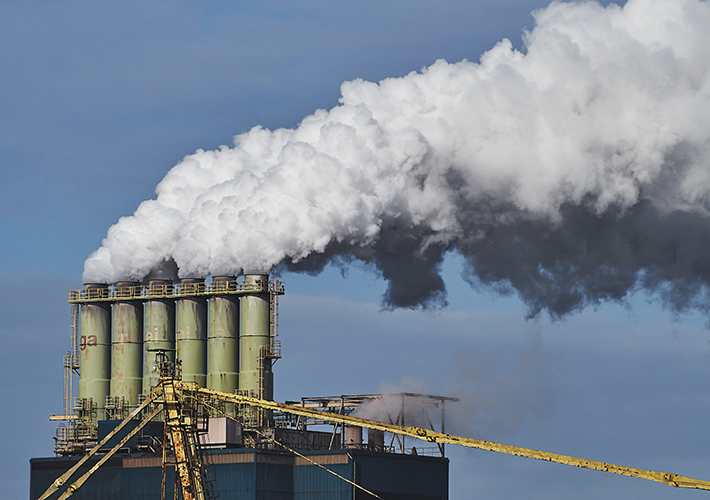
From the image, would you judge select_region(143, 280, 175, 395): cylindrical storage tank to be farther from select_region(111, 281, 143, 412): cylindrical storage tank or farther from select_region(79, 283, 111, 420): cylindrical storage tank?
select_region(79, 283, 111, 420): cylindrical storage tank

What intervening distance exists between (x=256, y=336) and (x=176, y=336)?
645 cm

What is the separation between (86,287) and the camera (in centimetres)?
8381

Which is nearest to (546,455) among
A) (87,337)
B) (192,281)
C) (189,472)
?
(189,472)

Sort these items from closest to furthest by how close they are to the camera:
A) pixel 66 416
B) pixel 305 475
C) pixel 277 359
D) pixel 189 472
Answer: pixel 189 472 < pixel 305 475 < pixel 277 359 < pixel 66 416

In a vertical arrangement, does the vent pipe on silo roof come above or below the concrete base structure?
above

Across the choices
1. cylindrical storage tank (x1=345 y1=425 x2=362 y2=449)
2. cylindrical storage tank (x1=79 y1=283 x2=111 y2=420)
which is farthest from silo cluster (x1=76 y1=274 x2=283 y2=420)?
cylindrical storage tank (x1=345 y1=425 x2=362 y2=449)

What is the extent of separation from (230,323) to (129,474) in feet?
37.3

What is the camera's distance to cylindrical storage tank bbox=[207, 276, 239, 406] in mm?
78250

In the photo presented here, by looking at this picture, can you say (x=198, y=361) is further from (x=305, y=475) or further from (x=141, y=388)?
(x=305, y=475)

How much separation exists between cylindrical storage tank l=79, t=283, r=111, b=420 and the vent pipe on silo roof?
2.89 ft

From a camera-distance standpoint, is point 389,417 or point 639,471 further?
point 389,417

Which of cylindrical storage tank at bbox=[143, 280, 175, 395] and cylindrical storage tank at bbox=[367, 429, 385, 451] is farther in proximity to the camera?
cylindrical storage tank at bbox=[143, 280, 175, 395]

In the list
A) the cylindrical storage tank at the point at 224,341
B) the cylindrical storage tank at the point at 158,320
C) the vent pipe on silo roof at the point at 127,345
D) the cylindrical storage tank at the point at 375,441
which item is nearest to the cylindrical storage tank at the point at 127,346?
the vent pipe on silo roof at the point at 127,345

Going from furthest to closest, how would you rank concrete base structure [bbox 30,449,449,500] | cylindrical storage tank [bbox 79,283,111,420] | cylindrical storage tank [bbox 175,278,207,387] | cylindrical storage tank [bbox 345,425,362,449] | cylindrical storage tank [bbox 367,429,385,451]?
cylindrical storage tank [bbox 79,283,111,420] → cylindrical storage tank [bbox 175,278,207,387] → cylindrical storage tank [bbox 367,429,385,451] → cylindrical storage tank [bbox 345,425,362,449] → concrete base structure [bbox 30,449,449,500]
